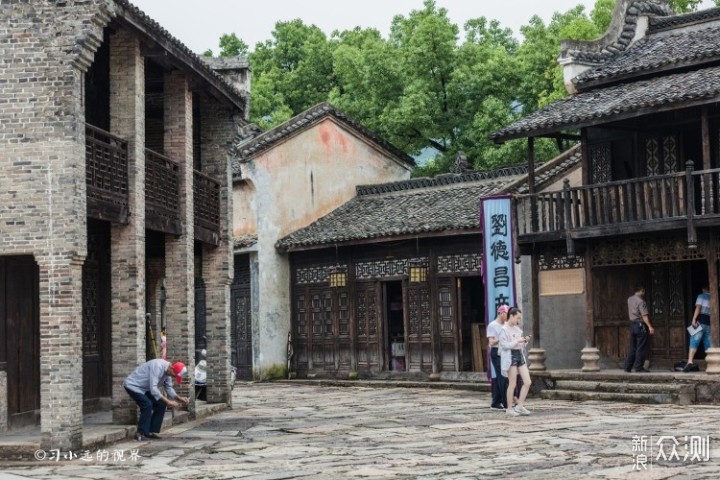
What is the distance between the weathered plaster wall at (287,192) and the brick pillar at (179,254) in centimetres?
991

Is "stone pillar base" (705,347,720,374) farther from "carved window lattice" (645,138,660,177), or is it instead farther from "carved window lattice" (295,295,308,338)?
"carved window lattice" (295,295,308,338)

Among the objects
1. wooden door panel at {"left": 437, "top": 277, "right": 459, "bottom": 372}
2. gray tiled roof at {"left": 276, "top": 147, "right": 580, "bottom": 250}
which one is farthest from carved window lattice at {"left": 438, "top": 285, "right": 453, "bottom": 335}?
gray tiled roof at {"left": 276, "top": 147, "right": 580, "bottom": 250}

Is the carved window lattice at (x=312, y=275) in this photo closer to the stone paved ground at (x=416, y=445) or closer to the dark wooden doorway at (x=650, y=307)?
the dark wooden doorway at (x=650, y=307)

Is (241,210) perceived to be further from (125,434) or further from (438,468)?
(438,468)

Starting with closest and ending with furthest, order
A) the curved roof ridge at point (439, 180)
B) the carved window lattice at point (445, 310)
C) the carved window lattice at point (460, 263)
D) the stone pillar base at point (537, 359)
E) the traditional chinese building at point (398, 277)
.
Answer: the stone pillar base at point (537, 359) < the carved window lattice at point (460, 263) < the traditional chinese building at point (398, 277) < the carved window lattice at point (445, 310) < the curved roof ridge at point (439, 180)

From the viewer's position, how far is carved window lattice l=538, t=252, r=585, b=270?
24.1m

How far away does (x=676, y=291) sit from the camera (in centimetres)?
2305

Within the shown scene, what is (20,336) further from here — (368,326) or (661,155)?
(368,326)

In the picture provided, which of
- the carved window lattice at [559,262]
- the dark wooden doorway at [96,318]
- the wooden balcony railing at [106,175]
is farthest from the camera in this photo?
the carved window lattice at [559,262]

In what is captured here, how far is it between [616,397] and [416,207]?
955 centimetres

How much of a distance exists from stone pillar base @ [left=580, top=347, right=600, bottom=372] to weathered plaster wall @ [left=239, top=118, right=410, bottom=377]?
9.97 m

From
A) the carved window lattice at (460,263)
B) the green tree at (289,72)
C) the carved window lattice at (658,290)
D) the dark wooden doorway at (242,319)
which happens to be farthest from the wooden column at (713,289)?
the green tree at (289,72)

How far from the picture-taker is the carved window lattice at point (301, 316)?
30531 millimetres

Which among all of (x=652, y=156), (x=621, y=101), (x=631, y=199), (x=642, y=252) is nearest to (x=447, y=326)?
(x=642, y=252)
